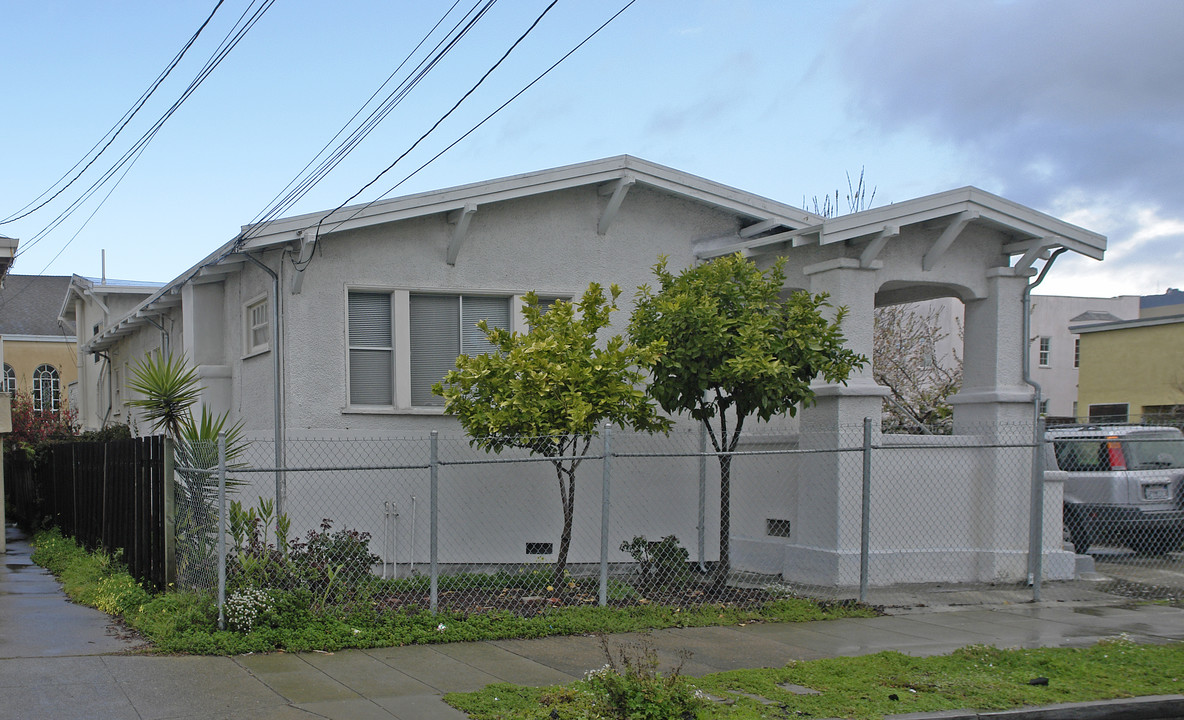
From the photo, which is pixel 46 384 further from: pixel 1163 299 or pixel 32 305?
pixel 1163 299

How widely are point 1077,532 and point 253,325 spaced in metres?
11.4

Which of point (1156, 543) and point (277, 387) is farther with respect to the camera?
point (1156, 543)

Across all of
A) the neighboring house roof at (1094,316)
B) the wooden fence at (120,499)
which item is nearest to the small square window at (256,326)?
the wooden fence at (120,499)

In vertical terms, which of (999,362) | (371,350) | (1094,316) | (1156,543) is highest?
(1094,316)

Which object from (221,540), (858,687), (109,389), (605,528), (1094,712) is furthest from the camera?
(109,389)

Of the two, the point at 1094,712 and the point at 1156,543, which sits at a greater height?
the point at 1094,712

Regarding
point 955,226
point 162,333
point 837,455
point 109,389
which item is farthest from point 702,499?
point 109,389

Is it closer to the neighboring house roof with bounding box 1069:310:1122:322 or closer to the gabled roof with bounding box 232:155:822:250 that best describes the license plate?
the gabled roof with bounding box 232:155:822:250

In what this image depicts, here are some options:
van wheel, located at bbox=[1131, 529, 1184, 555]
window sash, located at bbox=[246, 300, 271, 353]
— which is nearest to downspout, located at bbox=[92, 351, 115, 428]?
window sash, located at bbox=[246, 300, 271, 353]

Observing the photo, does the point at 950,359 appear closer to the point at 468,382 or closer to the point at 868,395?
the point at 868,395

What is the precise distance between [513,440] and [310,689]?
354 centimetres

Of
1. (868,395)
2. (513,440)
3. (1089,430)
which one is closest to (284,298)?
(513,440)

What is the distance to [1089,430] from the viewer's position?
619 inches

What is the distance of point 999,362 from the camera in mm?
12008
